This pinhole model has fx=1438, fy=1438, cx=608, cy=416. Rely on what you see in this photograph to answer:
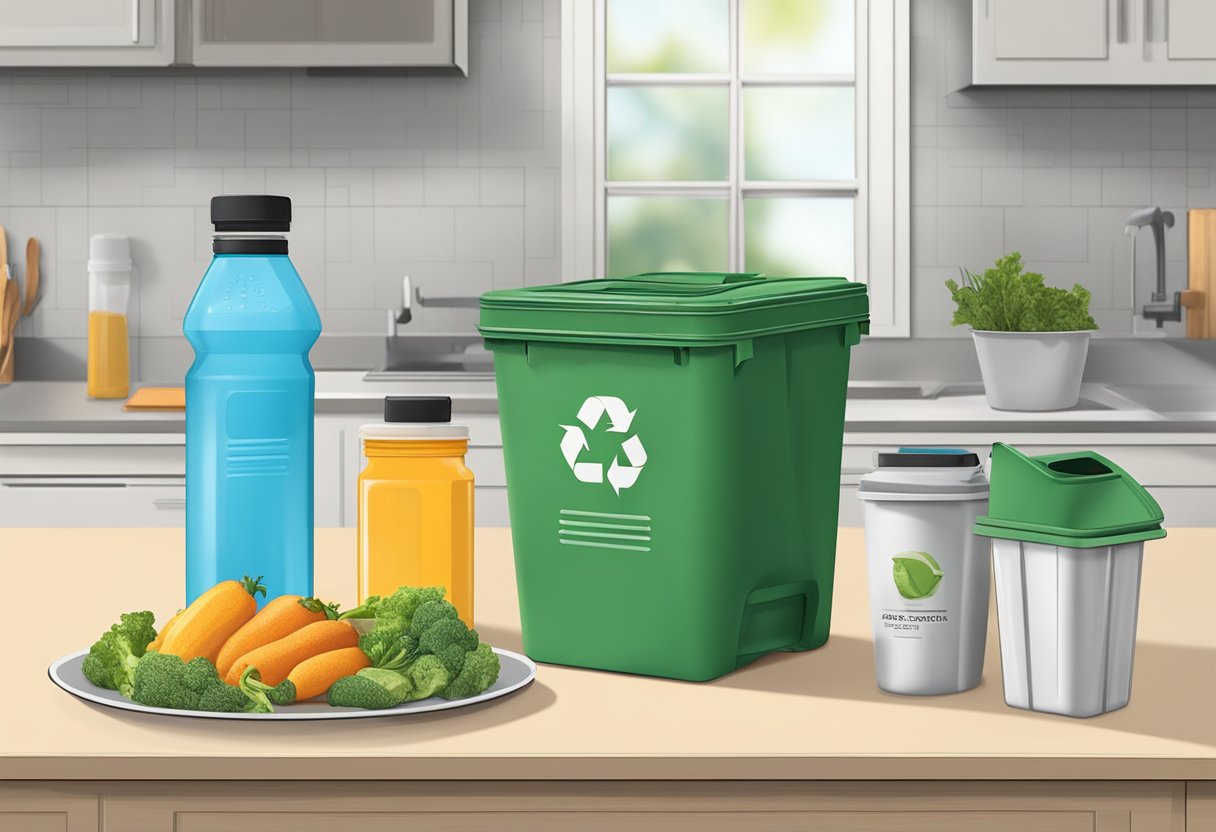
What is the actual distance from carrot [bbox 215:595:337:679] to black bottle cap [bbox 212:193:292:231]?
1.09 feet

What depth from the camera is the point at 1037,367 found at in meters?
3.22

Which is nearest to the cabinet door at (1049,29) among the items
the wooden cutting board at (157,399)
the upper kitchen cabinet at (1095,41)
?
the upper kitchen cabinet at (1095,41)

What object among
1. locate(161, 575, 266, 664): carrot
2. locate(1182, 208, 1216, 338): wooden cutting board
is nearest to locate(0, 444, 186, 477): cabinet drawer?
locate(161, 575, 266, 664): carrot

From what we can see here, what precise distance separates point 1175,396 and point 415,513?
311cm

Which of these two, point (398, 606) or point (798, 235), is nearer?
point (398, 606)

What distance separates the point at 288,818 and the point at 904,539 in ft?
1.51

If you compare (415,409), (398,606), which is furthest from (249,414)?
(398,606)

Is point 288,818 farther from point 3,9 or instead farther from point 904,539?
point 3,9

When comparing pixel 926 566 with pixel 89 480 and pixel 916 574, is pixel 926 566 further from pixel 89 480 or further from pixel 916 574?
pixel 89 480

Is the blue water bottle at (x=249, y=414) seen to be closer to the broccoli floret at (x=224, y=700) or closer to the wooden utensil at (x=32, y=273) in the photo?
the broccoli floret at (x=224, y=700)

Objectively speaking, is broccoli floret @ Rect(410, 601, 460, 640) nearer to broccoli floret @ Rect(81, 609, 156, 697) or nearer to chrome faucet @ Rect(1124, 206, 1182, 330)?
broccoli floret @ Rect(81, 609, 156, 697)

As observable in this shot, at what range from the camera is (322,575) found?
4.96 feet

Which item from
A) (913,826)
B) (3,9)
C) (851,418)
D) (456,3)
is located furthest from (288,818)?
(3,9)

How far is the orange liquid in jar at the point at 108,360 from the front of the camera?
3734 millimetres
